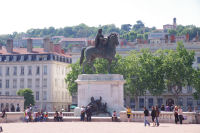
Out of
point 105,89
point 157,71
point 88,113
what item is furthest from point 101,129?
point 157,71

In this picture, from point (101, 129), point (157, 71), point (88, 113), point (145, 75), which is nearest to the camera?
point (101, 129)

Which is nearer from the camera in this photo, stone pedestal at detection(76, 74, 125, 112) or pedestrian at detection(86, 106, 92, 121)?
pedestrian at detection(86, 106, 92, 121)

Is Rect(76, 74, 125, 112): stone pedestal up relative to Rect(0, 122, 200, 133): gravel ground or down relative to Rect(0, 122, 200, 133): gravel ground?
up

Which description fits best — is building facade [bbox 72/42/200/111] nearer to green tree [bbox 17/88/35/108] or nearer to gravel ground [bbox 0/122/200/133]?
green tree [bbox 17/88/35/108]

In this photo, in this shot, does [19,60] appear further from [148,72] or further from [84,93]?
[84,93]

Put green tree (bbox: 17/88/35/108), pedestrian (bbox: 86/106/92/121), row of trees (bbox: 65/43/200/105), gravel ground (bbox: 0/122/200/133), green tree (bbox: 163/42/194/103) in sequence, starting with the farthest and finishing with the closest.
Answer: green tree (bbox: 17/88/35/108)
row of trees (bbox: 65/43/200/105)
green tree (bbox: 163/42/194/103)
pedestrian (bbox: 86/106/92/121)
gravel ground (bbox: 0/122/200/133)

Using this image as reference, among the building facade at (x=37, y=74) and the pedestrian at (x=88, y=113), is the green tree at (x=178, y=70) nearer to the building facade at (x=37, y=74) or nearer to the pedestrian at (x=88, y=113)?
the building facade at (x=37, y=74)

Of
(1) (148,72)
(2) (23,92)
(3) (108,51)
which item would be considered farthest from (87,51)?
(2) (23,92)

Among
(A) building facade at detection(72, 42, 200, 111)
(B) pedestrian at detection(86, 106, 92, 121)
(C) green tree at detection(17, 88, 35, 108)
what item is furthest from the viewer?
(C) green tree at detection(17, 88, 35, 108)

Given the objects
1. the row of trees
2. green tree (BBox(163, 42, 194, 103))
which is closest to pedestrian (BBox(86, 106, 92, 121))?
the row of trees

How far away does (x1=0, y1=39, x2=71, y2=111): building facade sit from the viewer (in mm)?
99375

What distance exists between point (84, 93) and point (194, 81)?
108 ft

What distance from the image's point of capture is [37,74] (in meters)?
101

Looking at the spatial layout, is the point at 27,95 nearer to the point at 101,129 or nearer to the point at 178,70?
the point at 178,70
